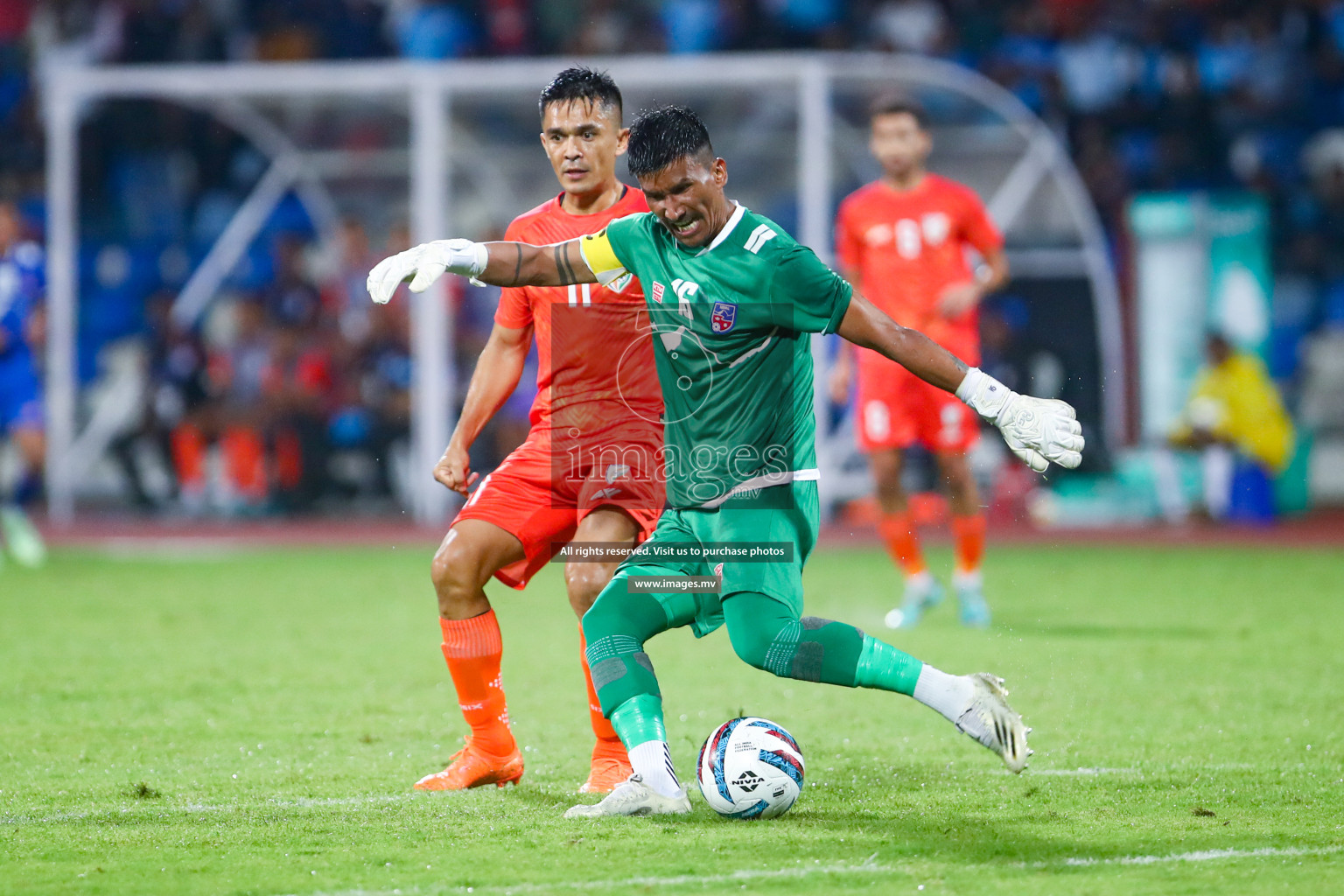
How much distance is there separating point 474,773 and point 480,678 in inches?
11.5

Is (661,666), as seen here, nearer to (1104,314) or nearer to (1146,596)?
(1146,596)

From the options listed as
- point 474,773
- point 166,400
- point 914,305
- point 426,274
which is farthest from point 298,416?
point 426,274

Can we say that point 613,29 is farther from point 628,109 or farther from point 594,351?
point 594,351

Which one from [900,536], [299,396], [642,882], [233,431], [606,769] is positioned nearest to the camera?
[642,882]

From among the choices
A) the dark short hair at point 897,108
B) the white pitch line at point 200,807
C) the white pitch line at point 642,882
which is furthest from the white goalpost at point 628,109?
the white pitch line at point 642,882

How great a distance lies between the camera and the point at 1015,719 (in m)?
4.38

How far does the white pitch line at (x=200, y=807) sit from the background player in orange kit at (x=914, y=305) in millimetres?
4181

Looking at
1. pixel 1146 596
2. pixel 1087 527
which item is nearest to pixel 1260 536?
pixel 1087 527

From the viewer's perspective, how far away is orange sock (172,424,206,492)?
51.3 feet

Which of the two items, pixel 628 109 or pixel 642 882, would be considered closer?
pixel 642 882

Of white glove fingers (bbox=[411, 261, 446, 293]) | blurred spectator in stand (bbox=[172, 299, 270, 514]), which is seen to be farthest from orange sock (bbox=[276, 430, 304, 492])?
white glove fingers (bbox=[411, 261, 446, 293])

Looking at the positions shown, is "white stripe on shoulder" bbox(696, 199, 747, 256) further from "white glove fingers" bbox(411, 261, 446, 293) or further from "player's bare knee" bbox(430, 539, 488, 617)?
"player's bare knee" bbox(430, 539, 488, 617)

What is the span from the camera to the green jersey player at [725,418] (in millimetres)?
4477

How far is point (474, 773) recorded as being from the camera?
511 cm
